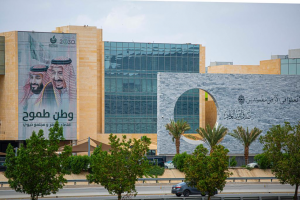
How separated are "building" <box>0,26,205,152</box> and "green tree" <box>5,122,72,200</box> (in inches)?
1328

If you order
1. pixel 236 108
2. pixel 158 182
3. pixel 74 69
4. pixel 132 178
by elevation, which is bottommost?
pixel 158 182

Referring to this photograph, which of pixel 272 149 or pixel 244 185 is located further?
pixel 244 185

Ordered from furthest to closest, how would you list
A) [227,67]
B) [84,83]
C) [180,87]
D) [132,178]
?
[227,67] < [84,83] < [180,87] < [132,178]

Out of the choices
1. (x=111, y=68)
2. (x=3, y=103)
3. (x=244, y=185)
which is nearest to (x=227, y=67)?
(x=111, y=68)

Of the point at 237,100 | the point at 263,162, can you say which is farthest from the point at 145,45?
the point at 263,162

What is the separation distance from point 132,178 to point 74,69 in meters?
35.5

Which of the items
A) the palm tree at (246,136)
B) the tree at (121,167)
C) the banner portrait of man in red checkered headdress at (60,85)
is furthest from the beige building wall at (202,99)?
the tree at (121,167)

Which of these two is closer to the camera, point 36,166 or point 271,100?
point 36,166

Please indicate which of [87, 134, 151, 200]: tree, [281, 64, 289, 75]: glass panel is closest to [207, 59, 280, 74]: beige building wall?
[281, 64, 289, 75]: glass panel

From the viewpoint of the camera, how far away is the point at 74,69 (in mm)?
58969

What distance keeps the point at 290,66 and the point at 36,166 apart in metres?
57.0

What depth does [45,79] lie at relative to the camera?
191 feet

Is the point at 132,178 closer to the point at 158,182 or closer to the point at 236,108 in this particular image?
the point at 158,182

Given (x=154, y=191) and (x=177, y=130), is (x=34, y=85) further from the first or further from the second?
(x=154, y=191)
